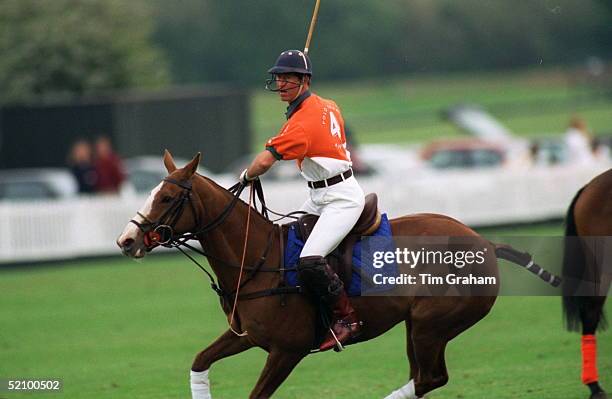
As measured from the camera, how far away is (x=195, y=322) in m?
15.2

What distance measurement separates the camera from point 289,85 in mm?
8695

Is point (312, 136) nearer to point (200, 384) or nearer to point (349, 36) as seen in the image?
point (200, 384)

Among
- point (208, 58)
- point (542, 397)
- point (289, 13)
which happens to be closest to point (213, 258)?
point (542, 397)

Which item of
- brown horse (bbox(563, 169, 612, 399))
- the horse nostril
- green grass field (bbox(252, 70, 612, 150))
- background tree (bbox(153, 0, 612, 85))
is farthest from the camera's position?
green grass field (bbox(252, 70, 612, 150))

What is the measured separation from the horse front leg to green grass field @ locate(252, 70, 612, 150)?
38.3m

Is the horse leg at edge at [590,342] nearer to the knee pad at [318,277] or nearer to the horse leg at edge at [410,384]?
the horse leg at edge at [410,384]

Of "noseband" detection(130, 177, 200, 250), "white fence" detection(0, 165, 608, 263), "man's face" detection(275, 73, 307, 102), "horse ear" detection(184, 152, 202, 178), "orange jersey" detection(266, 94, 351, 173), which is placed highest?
"man's face" detection(275, 73, 307, 102)

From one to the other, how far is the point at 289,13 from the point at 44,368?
3841cm

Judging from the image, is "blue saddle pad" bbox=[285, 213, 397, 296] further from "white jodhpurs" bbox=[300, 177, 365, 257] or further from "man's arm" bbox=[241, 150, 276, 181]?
"man's arm" bbox=[241, 150, 276, 181]

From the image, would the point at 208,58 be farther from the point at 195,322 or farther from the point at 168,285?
the point at 195,322

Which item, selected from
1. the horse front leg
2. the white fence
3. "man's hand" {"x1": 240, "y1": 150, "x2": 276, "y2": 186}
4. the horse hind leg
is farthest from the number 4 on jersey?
the white fence

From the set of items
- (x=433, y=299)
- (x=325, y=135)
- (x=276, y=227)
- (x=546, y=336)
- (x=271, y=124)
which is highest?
(x=325, y=135)

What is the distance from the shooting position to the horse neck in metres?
8.65

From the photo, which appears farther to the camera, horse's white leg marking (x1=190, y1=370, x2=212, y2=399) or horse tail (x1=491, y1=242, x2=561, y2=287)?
horse tail (x1=491, y1=242, x2=561, y2=287)
